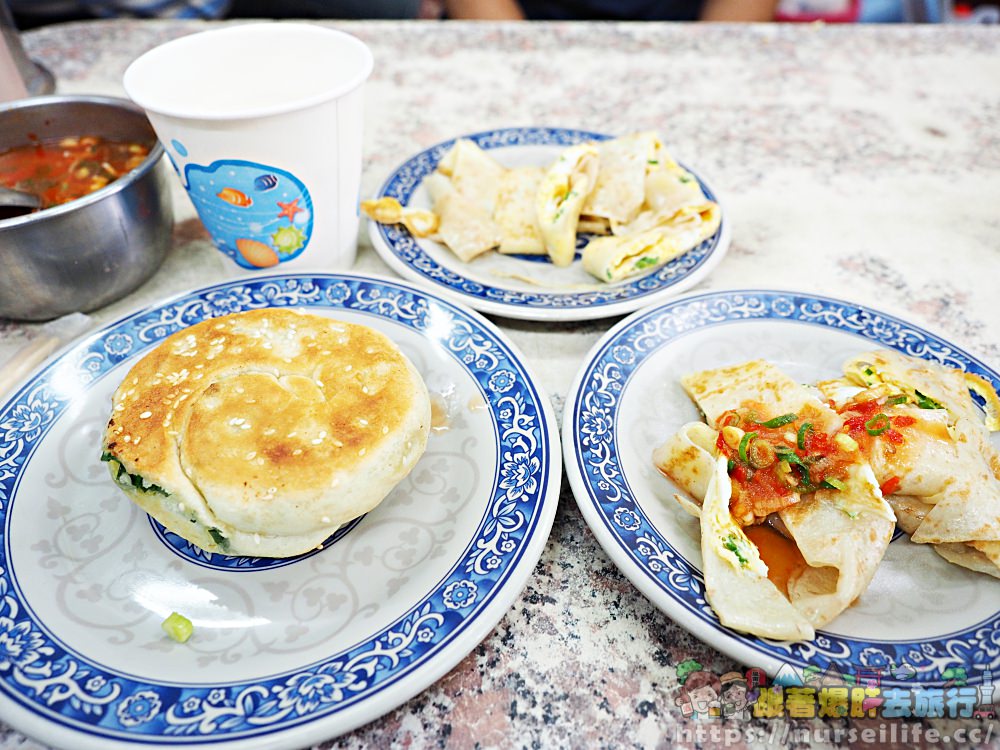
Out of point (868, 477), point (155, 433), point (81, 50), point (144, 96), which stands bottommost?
point (81, 50)

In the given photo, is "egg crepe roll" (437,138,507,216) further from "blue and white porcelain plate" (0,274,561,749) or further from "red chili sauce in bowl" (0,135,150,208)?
"red chili sauce in bowl" (0,135,150,208)

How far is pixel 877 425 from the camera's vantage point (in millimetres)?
1311

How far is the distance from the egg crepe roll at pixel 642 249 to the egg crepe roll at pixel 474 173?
0.39 m

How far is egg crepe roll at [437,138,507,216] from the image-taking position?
2.10 m

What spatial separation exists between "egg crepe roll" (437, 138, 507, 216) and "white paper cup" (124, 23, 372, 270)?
1.29ft

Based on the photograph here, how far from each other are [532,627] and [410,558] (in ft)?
0.86

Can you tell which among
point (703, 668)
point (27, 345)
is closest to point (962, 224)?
point (703, 668)

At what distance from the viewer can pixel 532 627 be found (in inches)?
48.6

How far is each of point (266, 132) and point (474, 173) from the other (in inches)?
30.5

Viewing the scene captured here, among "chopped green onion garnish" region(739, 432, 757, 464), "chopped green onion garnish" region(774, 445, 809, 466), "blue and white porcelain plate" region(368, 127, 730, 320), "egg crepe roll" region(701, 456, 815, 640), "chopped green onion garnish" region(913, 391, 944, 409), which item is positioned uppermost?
"chopped green onion garnish" region(913, 391, 944, 409)

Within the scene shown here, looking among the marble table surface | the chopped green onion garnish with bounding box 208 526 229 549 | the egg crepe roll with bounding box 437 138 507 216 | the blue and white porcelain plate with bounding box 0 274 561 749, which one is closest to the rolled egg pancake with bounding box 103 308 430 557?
the chopped green onion garnish with bounding box 208 526 229 549

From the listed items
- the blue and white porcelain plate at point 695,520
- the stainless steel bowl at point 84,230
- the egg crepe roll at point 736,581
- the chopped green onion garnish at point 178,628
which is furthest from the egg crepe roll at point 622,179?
the chopped green onion garnish at point 178,628

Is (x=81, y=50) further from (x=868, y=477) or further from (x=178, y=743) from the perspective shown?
(x=868, y=477)

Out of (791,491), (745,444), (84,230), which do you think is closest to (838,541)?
(791,491)
